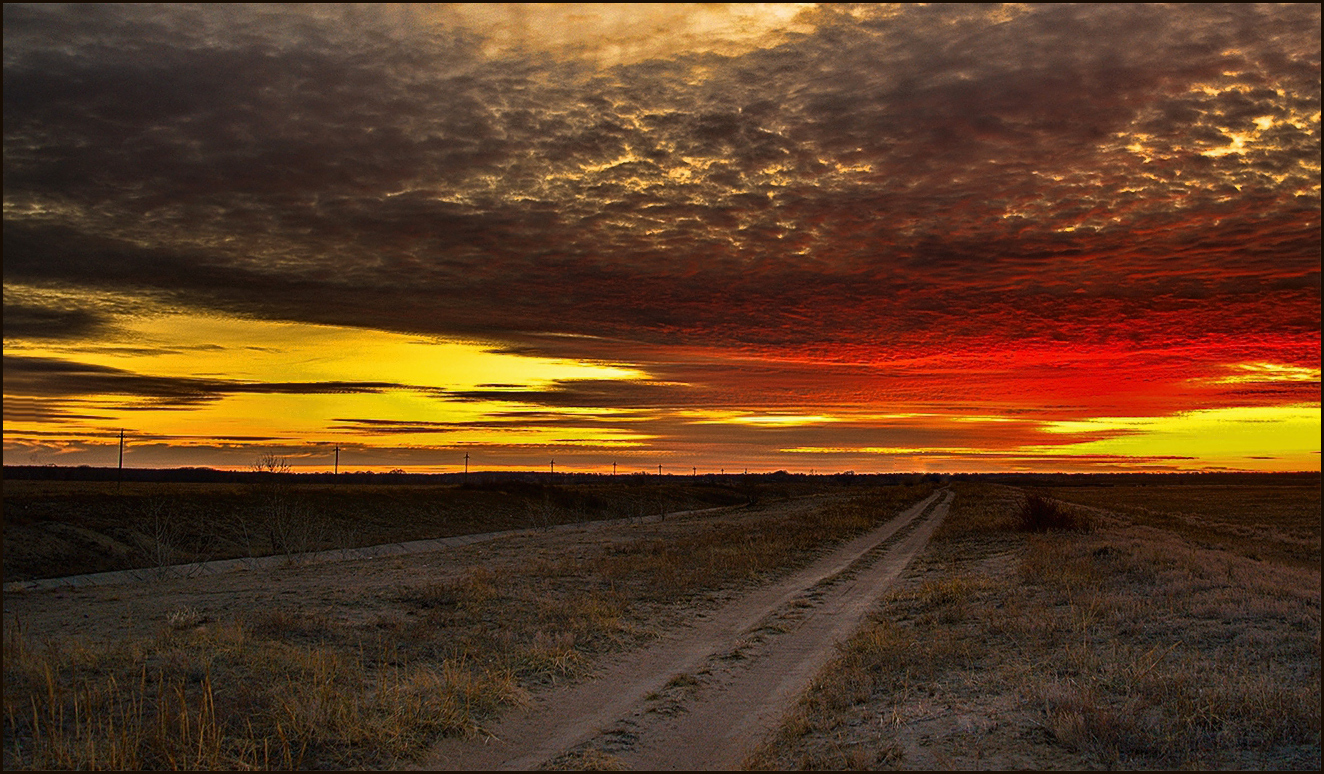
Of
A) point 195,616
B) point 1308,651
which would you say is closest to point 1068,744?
point 1308,651

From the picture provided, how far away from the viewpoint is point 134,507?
47250 mm

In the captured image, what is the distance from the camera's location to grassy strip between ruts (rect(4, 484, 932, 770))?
8.55 m

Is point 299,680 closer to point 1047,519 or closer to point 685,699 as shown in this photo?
point 685,699

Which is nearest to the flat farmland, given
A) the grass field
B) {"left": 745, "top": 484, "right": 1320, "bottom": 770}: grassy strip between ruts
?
{"left": 745, "top": 484, "right": 1320, "bottom": 770}: grassy strip between ruts

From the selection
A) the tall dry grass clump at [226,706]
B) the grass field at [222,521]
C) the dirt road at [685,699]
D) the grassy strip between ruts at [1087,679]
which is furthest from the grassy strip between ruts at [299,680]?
the grass field at [222,521]

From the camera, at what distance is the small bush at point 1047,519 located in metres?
32.3

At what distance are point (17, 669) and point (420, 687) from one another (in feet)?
18.4

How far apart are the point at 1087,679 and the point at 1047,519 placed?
2614 cm

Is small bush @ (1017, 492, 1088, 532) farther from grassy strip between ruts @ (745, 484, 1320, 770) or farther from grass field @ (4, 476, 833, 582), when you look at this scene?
grass field @ (4, 476, 833, 582)

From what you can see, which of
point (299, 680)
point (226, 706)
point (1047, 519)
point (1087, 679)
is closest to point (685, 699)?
point (1087, 679)

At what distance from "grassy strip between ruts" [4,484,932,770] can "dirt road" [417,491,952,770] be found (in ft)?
1.97

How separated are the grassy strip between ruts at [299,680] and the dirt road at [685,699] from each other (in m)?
0.60

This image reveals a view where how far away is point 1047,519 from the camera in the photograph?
33.7 meters

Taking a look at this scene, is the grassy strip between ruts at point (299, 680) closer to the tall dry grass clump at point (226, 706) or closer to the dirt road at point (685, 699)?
the tall dry grass clump at point (226, 706)
